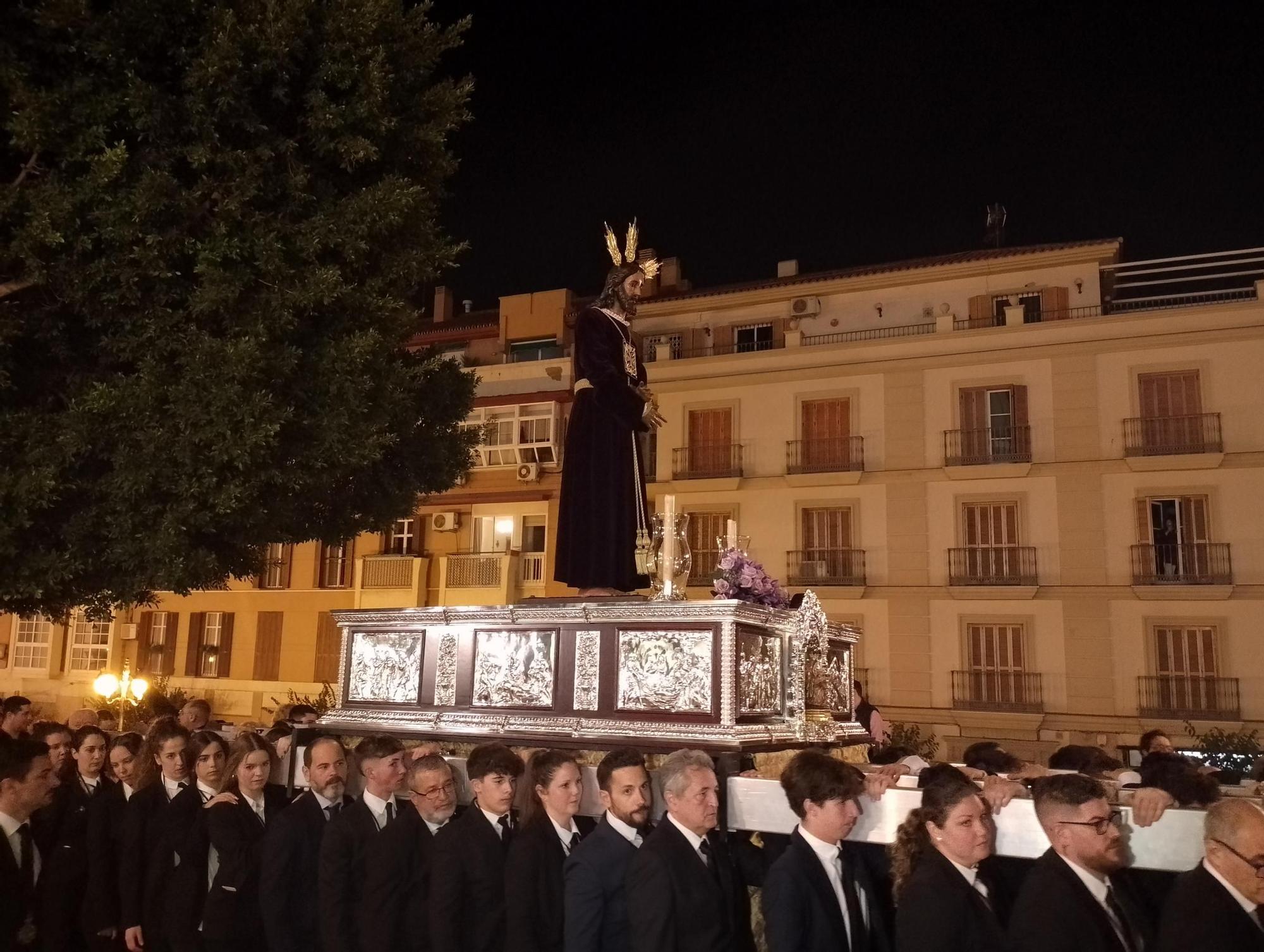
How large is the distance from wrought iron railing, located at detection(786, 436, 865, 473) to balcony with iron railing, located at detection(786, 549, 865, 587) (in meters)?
1.97

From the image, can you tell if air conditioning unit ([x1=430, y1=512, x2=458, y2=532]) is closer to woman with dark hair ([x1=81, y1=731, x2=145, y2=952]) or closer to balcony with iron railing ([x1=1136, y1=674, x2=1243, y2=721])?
balcony with iron railing ([x1=1136, y1=674, x2=1243, y2=721])

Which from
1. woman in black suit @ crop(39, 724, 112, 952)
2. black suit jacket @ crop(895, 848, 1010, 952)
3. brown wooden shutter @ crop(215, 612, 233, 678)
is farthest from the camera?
brown wooden shutter @ crop(215, 612, 233, 678)

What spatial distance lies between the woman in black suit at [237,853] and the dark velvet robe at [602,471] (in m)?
2.65

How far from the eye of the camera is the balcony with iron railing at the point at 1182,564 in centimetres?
2183

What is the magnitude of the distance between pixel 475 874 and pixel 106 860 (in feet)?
8.98

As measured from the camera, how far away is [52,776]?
18.3 feet

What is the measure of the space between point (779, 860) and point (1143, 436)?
21781mm

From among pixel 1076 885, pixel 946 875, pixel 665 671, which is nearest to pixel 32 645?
pixel 665 671

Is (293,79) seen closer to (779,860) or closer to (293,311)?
(293,311)

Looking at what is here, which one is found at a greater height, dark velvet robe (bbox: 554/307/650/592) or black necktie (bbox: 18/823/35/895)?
dark velvet robe (bbox: 554/307/650/592)

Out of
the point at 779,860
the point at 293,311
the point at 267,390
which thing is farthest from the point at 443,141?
the point at 779,860

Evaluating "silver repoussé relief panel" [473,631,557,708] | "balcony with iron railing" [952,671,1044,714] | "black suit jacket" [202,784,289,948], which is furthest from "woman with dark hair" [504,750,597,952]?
"balcony with iron railing" [952,671,1044,714]

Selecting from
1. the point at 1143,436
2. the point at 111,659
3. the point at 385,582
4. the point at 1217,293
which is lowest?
the point at 111,659

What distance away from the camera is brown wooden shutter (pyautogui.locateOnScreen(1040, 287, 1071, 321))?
2470 centimetres
